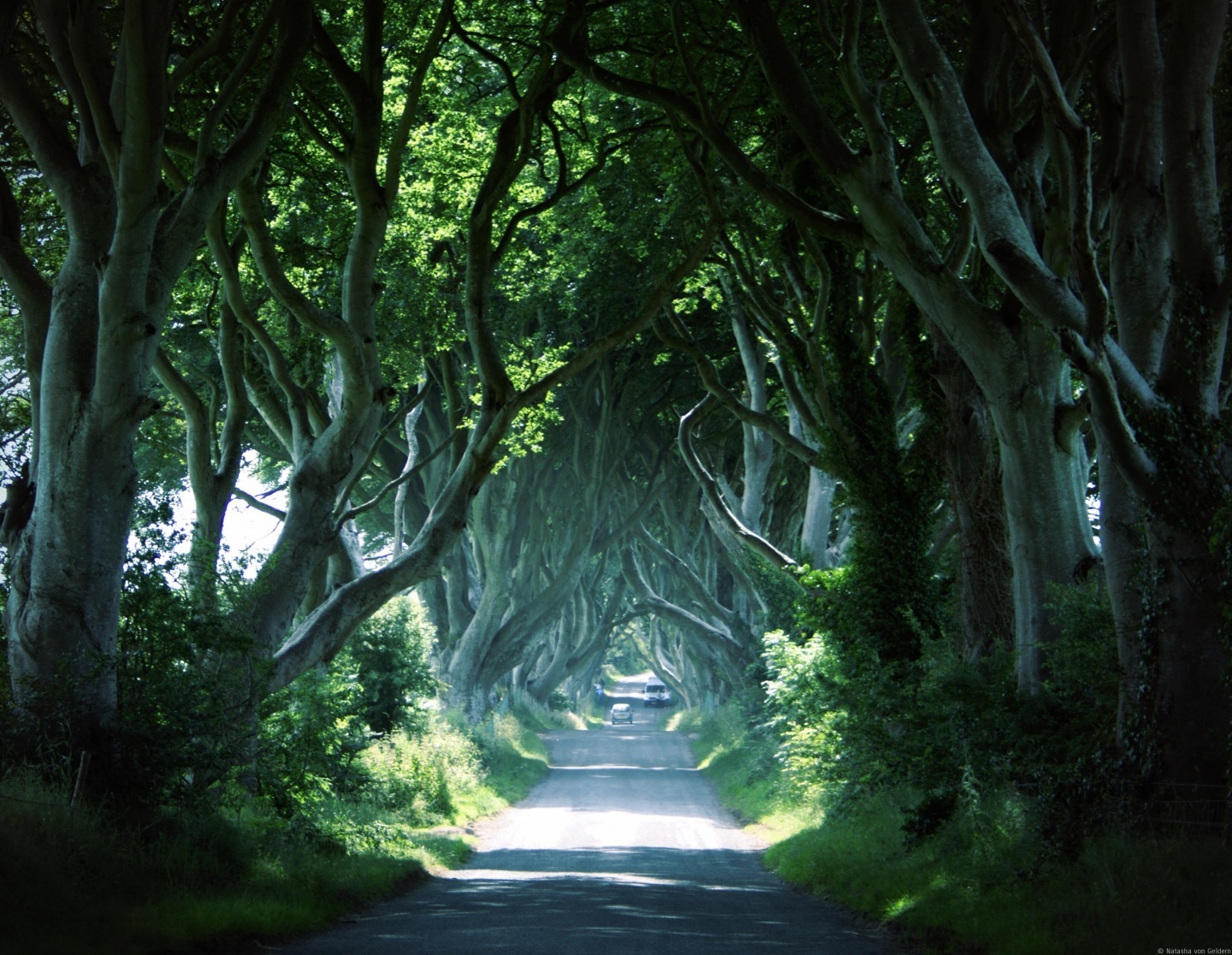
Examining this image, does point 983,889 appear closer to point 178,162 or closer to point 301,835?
point 301,835

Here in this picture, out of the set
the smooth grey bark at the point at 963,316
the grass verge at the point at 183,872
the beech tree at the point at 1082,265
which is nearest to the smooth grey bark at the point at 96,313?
the grass verge at the point at 183,872

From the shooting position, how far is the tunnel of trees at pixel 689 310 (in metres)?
9.90

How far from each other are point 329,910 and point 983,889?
528cm

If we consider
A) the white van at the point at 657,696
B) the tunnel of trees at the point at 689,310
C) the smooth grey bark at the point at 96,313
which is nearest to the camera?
the tunnel of trees at the point at 689,310

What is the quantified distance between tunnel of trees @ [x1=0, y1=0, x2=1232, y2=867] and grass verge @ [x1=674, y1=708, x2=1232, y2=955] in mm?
679

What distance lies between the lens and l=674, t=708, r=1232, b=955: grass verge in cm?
741

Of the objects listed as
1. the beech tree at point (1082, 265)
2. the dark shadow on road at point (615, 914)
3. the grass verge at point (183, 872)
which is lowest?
the dark shadow on road at point (615, 914)

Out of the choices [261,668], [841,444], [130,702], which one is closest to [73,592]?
[130,702]

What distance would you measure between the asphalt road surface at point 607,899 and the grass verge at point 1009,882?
1.42 ft

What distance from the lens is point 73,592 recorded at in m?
10.9

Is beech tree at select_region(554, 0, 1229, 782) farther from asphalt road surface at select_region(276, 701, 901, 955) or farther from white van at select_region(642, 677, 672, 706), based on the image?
white van at select_region(642, 677, 672, 706)

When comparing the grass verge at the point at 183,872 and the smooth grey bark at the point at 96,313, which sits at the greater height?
the smooth grey bark at the point at 96,313

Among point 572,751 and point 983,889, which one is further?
point 572,751

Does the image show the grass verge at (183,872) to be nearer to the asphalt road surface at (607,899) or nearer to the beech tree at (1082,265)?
the asphalt road surface at (607,899)
